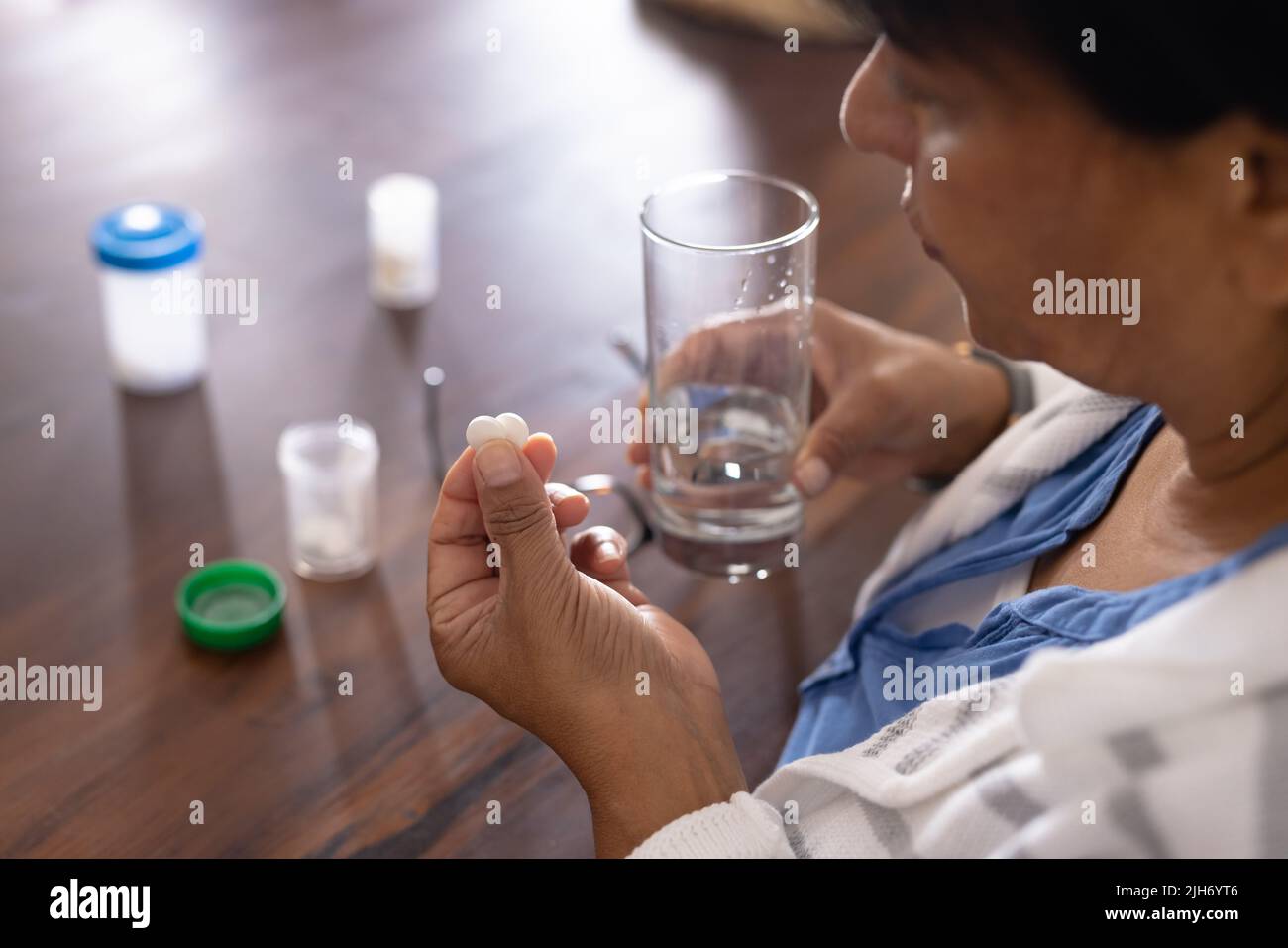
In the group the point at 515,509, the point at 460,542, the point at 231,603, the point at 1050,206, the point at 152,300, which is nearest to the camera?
the point at 1050,206

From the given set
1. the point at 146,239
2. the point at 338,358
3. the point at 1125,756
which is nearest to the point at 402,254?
the point at 338,358

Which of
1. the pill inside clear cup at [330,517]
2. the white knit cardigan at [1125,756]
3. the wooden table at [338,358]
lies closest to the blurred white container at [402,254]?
the wooden table at [338,358]

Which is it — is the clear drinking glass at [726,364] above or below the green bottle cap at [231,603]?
above

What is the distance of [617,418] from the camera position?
1.26m

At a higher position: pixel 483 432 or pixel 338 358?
pixel 483 432

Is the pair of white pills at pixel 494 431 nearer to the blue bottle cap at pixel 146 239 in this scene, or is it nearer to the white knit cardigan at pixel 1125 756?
the white knit cardigan at pixel 1125 756

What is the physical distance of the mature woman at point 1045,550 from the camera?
66cm

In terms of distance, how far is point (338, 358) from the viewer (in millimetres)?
1313

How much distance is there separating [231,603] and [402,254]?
17.6 inches

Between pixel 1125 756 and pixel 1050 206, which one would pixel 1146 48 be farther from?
pixel 1125 756

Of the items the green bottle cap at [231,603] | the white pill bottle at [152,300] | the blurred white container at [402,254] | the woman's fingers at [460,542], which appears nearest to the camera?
the woman's fingers at [460,542]

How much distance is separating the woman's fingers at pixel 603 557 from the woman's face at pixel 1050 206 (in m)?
0.30

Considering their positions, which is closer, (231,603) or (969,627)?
(969,627)

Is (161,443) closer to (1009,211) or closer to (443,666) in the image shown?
(443,666)
